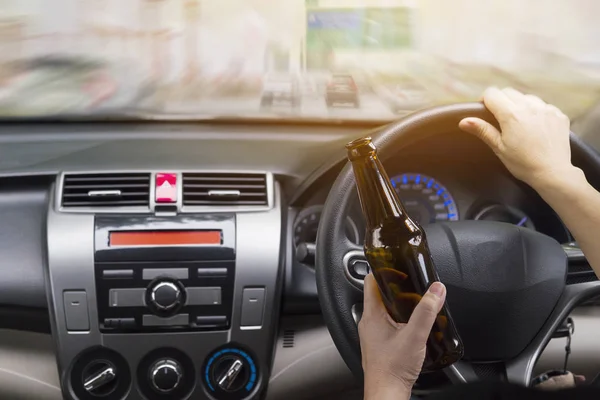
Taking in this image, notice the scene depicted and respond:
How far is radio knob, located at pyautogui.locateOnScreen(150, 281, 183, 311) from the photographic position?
5.04ft

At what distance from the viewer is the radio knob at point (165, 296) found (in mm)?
1535

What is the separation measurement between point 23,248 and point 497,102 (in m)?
1.01

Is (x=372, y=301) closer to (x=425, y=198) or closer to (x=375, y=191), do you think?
(x=375, y=191)

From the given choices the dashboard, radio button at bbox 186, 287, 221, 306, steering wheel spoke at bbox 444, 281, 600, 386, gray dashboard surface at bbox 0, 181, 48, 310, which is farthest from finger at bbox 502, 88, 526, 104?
gray dashboard surface at bbox 0, 181, 48, 310

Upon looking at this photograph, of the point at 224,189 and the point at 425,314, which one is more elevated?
the point at 425,314

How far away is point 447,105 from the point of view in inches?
50.2

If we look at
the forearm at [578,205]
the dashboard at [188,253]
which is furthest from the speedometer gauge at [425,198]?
the forearm at [578,205]

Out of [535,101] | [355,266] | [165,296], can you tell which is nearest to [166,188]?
[165,296]

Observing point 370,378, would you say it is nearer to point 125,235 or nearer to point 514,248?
point 514,248

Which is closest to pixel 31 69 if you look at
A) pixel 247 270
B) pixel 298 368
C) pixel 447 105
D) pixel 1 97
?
pixel 1 97

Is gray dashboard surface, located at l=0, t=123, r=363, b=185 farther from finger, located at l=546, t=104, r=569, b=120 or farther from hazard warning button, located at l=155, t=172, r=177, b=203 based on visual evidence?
finger, located at l=546, t=104, r=569, b=120

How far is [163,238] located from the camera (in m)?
1.57

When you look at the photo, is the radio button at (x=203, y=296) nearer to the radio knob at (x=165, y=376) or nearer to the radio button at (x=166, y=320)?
the radio button at (x=166, y=320)

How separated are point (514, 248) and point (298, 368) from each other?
58cm
